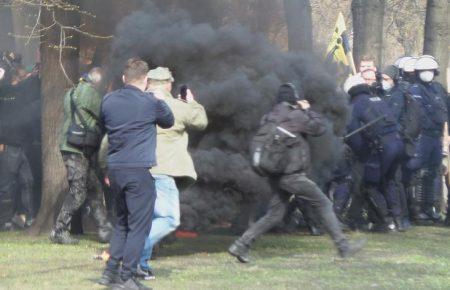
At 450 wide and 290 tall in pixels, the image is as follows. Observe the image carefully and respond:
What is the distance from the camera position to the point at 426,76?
51.4ft

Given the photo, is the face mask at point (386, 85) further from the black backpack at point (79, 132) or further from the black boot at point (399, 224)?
the black backpack at point (79, 132)

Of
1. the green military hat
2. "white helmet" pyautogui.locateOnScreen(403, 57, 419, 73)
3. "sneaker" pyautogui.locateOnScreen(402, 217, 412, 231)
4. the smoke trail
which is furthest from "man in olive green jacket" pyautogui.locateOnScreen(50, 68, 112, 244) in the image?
"white helmet" pyautogui.locateOnScreen(403, 57, 419, 73)

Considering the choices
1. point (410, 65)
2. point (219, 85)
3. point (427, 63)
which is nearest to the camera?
point (219, 85)

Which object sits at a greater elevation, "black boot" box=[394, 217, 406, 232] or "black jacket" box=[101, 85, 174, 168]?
"black jacket" box=[101, 85, 174, 168]

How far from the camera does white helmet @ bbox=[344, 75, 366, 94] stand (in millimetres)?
14648

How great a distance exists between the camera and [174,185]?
1041cm

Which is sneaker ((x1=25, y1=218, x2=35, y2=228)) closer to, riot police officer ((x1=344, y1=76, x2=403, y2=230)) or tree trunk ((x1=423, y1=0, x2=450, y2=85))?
riot police officer ((x1=344, y1=76, x2=403, y2=230))

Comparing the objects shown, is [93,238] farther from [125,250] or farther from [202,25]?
[125,250]

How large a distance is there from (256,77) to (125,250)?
3189 millimetres

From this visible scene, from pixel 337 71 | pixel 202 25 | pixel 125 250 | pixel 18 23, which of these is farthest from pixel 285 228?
pixel 18 23

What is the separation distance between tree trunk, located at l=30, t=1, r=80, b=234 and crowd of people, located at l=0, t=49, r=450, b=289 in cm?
31

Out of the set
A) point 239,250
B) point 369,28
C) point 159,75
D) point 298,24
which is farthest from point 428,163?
point 159,75

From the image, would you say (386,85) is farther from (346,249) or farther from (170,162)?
(170,162)

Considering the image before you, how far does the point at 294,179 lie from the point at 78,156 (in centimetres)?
291
